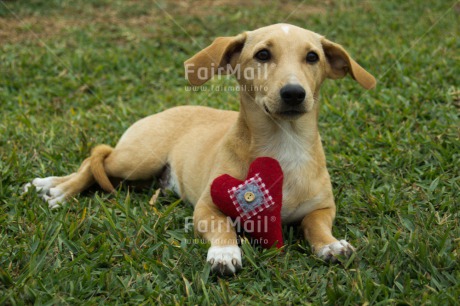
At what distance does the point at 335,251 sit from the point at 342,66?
1.52 meters

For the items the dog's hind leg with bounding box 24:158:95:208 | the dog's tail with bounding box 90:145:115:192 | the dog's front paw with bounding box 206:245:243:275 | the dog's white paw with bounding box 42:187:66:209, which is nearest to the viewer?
the dog's front paw with bounding box 206:245:243:275

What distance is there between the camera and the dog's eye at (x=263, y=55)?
4.04 metres

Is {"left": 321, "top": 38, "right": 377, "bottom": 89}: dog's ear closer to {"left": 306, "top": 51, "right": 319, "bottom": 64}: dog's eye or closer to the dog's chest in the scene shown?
{"left": 306, "top": 51, "right": 319, "bottom": 64}: dog's eye

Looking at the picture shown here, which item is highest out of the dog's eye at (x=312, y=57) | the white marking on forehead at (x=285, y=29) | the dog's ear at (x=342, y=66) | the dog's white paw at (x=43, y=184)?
the white marking on forehead at (x=285, y=29)

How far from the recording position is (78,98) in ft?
23.8

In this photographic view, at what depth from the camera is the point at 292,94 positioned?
3.69 meters

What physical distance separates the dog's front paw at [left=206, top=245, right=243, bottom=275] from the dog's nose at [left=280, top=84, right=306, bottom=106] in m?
1.00

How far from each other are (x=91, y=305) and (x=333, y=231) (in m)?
1.80

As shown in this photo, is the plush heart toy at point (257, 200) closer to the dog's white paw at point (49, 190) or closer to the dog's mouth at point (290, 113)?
the dog's mouth at point (290, 113)

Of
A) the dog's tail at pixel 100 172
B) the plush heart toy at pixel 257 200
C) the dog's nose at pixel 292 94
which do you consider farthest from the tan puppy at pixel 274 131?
the dog's tail at pixel 100 172

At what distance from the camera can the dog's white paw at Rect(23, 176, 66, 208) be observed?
15.3ft

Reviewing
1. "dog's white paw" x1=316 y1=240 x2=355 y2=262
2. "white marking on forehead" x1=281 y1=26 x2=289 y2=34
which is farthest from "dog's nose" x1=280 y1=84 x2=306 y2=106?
"dog's white paw" x1=316 y1=240 x2=355 y2=262

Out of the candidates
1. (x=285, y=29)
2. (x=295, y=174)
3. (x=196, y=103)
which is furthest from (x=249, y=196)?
(x=196, y=103)

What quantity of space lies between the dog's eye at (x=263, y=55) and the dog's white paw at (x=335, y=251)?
134 cm
